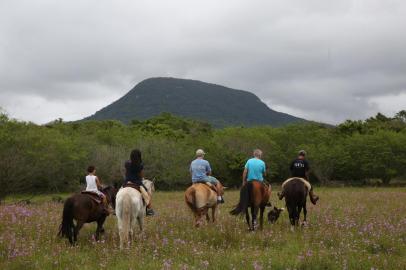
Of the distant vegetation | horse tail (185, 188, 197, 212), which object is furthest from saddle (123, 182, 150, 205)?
the distant vegetation

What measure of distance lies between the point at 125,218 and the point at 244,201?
13.0ft

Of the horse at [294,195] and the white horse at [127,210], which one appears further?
the horse at [294,195]

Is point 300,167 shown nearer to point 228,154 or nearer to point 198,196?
point 198,196

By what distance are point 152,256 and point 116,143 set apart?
5594cm

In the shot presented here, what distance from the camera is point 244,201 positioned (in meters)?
13.4

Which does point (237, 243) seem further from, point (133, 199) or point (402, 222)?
point (402, 222)

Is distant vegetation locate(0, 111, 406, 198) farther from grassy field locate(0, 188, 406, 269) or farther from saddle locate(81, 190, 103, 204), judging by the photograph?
grassy field locate(0, 188, 406, 269)

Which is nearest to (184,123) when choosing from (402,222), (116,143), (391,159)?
(116,143)

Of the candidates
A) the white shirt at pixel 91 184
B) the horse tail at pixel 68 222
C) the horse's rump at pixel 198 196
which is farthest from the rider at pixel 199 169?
the horse tail at pixel 68 222

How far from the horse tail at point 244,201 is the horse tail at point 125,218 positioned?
362 centimetres

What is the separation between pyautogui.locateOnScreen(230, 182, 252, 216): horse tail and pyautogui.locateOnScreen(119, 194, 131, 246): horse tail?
3619 mm

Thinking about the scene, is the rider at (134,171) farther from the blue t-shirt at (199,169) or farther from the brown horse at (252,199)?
the brown horse at (252,199)

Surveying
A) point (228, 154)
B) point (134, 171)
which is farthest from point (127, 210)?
point (228, 154)

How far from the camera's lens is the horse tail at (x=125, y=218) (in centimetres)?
1069
